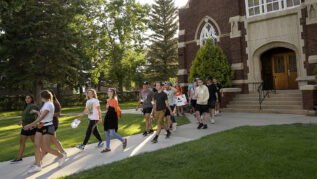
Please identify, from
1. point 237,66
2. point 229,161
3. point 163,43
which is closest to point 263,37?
point 237,66

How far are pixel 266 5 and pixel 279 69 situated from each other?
4.17 meters

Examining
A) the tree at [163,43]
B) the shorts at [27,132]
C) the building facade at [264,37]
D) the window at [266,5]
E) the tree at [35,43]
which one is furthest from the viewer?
the tree at [163,43]

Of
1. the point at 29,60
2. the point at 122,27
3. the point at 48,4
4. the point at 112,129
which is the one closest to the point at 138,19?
the point at 122,27

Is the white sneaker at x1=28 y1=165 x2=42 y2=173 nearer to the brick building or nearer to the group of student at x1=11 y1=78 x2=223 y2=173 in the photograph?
the group of student at x1=11 y1=78 x2=223 y2=173

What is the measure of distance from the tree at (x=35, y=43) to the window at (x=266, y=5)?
51.3ft

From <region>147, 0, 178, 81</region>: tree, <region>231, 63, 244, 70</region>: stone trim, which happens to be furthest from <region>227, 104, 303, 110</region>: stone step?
<region>147, 0, 178, 81</region>: tree

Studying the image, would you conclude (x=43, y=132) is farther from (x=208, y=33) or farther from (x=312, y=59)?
(x=208, y=33)

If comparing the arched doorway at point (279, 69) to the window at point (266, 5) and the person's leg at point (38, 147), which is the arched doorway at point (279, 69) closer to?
the window at point (266, 5)

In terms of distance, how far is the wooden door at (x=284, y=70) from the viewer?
567 inches

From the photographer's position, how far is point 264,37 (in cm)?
1412

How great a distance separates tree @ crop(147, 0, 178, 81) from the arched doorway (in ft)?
63.7

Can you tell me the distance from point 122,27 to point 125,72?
6.37m

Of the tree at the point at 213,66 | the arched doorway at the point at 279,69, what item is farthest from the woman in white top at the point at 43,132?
the arched doorway at the point at 279,69

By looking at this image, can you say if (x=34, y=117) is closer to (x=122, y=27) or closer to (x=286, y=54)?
(x=286, y=54)
